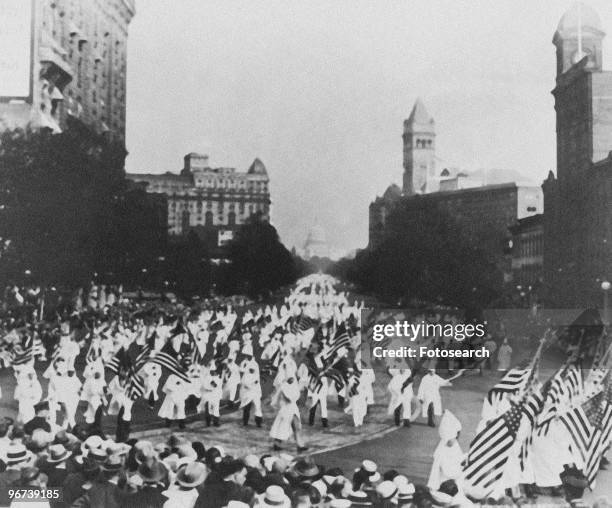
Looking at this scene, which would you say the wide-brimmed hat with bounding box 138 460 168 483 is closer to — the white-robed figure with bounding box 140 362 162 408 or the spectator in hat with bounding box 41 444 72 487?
the spectator in hat with bounding box 41 444 72 487

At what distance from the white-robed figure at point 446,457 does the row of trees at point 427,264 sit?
1.60 metres

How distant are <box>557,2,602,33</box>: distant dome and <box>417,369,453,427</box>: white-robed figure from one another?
372 cm

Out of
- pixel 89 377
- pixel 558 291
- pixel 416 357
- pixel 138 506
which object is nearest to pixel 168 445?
pixel 138 506

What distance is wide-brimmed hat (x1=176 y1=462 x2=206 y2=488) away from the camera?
6121 millimetres

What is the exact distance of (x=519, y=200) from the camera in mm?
8039

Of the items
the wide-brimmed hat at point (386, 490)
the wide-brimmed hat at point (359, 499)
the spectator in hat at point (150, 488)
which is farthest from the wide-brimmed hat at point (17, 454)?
the wide-brimmed hat at point (386, 490)

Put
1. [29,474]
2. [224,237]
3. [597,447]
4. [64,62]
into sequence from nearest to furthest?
[29,474]
[597,447]
[64,62]
[224,237]

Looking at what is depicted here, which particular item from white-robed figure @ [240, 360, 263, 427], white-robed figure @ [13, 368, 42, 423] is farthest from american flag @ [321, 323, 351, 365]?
white-robed figure @ [13, 368, 42, 423]

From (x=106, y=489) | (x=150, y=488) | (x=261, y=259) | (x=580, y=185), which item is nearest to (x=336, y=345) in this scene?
(x=261, y=259)

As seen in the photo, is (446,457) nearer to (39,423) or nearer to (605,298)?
(605,298)

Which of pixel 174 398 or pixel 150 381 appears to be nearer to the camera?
pixel 174 398

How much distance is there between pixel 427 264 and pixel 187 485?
3.39 metres

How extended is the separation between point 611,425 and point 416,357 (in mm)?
1936

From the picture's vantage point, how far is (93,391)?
7.62 meters
